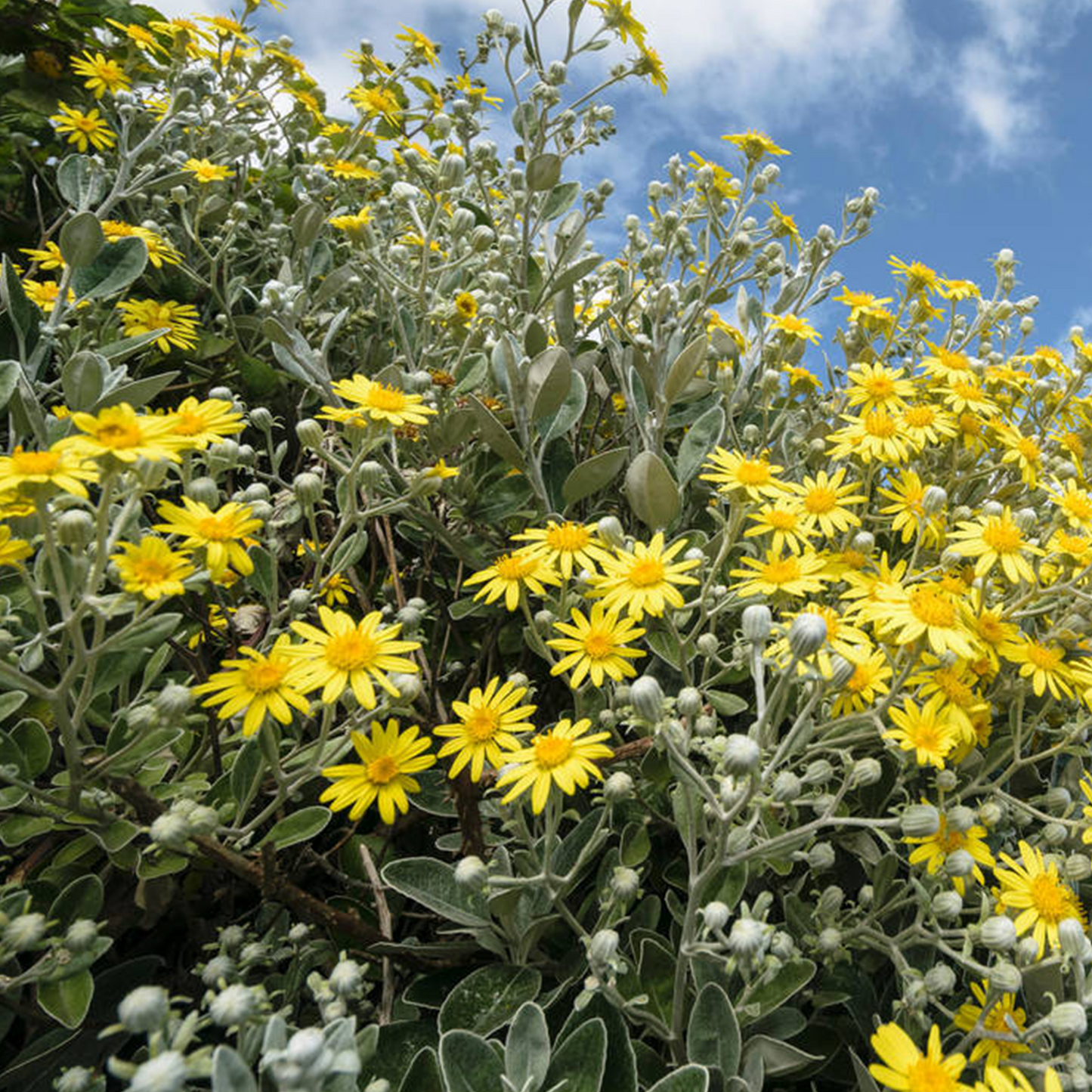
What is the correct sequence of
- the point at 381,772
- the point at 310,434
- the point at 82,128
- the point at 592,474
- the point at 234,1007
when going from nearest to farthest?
the point at 234,1007 < the point at 381,772 < the point at 310,434 < the point at 592,474 < the point at 82,128

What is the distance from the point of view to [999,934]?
4.18 feet

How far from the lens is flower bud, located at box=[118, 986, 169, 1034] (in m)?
0.90

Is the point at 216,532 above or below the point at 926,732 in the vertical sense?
below

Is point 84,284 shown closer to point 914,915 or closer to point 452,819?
point 452,819

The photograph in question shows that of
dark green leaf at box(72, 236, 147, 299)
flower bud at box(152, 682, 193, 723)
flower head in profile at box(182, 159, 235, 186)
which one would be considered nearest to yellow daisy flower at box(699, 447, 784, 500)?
flower bud at box(152, 682, 193, 723)

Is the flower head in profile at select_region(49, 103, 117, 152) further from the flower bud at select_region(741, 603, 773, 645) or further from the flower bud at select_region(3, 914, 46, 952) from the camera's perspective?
the flower bud at select_region(741, 603, 773, 645)

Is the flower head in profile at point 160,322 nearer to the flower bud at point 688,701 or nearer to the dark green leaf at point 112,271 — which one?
the dark green leaf at point 112,271

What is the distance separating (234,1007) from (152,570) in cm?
61

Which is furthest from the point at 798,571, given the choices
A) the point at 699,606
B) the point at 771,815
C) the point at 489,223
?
the point at 489,223

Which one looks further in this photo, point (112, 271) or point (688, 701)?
point (112, 271)

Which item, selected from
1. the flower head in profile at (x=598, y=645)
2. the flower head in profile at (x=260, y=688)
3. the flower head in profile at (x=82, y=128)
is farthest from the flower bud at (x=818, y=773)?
the flower head in profile at (x=82, y=128)

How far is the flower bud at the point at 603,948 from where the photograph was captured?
118cm

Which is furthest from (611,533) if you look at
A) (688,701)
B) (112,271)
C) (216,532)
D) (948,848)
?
(112,271)

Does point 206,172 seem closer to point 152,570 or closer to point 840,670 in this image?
point 152,570
